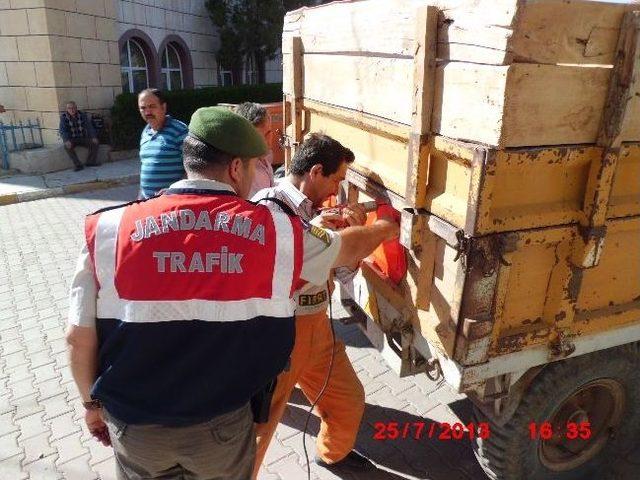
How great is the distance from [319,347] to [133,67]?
13.1 m

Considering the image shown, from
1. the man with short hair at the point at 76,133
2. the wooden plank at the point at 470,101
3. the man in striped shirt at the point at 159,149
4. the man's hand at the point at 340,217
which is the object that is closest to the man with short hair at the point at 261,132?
the man in striped shirt at the point at 159,149

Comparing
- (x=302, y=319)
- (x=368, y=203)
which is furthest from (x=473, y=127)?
(x=302, y=319)

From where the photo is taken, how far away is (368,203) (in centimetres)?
253

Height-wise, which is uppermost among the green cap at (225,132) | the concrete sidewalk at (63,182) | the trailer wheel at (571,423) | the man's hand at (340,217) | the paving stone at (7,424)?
the green cap at (225,132)

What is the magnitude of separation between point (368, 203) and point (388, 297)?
0.48 m

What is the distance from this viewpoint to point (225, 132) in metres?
1.74

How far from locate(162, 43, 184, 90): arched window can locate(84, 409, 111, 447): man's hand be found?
46.1 feet

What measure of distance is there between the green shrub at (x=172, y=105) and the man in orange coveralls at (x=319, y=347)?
1035 centimetres

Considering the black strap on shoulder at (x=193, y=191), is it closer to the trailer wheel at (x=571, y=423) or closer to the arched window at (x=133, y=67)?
the trailer wheel at (x=571, y=423)

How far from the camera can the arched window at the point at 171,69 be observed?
1483 centimetres

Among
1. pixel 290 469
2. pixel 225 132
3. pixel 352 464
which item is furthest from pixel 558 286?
pixel 290 469

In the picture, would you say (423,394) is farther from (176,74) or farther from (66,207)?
(176,74)

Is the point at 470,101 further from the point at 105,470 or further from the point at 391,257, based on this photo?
the point at 105,470

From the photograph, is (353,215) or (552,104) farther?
(353,215)
